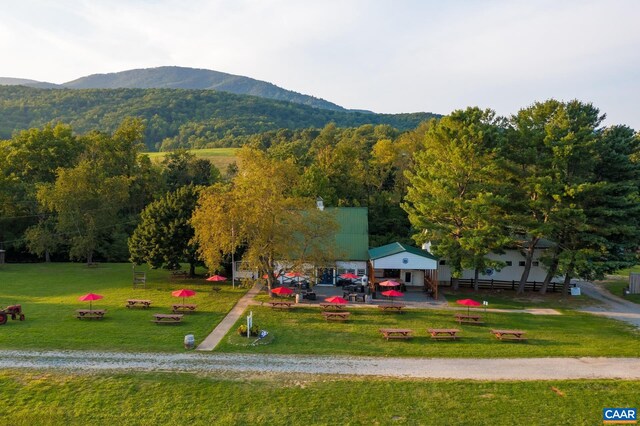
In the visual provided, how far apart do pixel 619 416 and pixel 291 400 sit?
11.2 meters

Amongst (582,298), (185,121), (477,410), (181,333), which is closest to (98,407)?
(181,333)

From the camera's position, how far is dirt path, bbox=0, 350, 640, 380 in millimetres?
17281

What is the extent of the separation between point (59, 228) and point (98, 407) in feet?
116

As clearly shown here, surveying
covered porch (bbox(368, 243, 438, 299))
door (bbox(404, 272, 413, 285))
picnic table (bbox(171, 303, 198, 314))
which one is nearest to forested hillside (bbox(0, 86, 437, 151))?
door (bbox(404, 272, 413, 285))

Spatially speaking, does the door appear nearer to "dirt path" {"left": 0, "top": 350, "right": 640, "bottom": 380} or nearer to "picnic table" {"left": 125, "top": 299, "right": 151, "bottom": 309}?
"dirt path" {"left": 0, "top": 350, "right": 640, "bottom": 380}

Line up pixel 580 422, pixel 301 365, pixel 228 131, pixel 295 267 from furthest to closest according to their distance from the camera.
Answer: pixel 228 131 → pixel 295 267 → pixel 301 365 → pixel 580 422

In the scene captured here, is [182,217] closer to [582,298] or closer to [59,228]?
[59,228]

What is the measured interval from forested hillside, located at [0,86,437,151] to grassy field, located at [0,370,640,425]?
96413 mm

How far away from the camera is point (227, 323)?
79.4ft

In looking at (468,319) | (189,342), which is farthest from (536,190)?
(189,342)

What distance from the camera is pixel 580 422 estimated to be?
1387 cm

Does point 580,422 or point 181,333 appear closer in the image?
point 580,422

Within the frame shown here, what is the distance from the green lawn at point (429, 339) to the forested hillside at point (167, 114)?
3626 inches

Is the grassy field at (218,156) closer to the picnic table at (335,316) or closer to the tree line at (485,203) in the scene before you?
the tree line at (485,203)
